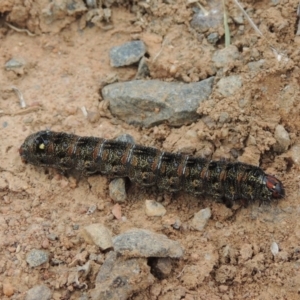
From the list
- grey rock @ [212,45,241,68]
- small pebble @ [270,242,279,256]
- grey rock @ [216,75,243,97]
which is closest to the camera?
small pebble @ [270,242,279,256]

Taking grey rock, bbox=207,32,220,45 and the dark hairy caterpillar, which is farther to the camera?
grey rock, bbox=207,32,220,45

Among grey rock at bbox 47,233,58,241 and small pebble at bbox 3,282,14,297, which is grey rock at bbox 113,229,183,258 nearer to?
grey rock at bbox 47,233,58,241

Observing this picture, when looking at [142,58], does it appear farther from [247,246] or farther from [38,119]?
[247,246]

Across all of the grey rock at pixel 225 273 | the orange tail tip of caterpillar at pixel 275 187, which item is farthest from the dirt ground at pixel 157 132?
the orange tail tip of caterpillar at pixel 275 187

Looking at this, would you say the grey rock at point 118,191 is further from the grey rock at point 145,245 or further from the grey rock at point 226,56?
the grey rock at point 226,56

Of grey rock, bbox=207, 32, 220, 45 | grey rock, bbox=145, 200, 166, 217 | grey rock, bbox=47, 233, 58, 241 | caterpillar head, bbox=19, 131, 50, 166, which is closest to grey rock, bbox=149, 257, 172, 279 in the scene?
grey rock, bbox=145, 200, 166, 217

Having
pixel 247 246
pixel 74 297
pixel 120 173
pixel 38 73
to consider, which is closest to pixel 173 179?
pixel 120 173
